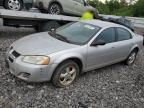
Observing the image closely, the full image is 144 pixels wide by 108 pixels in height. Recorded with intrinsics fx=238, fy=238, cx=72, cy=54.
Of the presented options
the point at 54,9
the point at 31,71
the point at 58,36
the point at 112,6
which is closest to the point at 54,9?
the point at 54,9

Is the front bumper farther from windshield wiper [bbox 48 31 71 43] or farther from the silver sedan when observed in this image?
windshield wiper [bbox 48 31 71 43]

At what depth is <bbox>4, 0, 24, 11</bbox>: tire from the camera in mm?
8578

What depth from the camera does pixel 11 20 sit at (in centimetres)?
871

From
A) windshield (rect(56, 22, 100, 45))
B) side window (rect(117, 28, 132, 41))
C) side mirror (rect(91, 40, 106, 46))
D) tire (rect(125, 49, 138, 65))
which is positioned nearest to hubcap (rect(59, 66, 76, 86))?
windshield (rect(56, 22, 100, 45))

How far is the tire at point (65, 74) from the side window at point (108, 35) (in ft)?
3.34

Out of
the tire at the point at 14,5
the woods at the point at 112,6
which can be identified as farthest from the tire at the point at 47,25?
the woods at the point at 112,6

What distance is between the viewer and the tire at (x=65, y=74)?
503 centimetres

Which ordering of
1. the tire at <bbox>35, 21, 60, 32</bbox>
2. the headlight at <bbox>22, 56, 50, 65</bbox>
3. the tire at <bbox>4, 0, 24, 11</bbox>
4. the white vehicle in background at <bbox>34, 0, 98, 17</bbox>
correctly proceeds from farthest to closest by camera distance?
the white vehicle in background at <bbox>34, 0, 98, 17</bbox> < the tire at <bbox>35, 21, 60, 32</bbox> < the tire at <bbox>4, 0, 24, 11</bbox> < the headlight at <bbox>22, 56, 50, 65</bbox>

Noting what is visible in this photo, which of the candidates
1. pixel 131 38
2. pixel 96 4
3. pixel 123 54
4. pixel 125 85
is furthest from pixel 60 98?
pixel 96 4

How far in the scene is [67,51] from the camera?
509cm

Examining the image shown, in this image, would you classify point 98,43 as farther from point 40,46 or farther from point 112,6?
point 112,6

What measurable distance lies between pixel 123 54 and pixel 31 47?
285 centimetres

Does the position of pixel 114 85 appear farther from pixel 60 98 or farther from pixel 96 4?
pixel 96 4

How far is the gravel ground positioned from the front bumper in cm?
32
